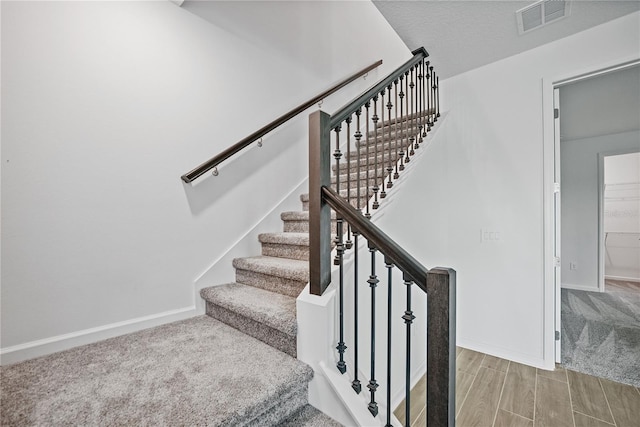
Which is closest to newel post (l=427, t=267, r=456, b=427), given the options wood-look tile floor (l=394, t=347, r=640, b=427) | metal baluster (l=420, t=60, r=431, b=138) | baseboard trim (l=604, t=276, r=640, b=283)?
wood-look tile floor (l=394, t=347, r=640, b=427)

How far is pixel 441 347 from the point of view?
2.93ft

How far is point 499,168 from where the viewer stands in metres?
2.56

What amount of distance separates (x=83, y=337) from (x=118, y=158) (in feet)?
3.39

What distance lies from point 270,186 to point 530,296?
2.43m

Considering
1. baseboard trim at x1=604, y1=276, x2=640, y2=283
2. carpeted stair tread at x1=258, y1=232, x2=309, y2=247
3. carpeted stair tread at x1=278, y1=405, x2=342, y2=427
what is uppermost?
carpeted stair tread at x1=258, y1=232, x2=309, y2=247

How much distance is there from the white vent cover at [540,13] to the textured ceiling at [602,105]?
784 millimetres

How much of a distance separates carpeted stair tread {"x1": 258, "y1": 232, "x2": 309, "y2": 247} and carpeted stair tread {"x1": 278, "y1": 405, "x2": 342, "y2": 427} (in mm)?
986

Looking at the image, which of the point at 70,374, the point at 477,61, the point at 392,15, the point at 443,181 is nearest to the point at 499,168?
the point at 443,181

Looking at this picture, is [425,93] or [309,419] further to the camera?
[425,93]

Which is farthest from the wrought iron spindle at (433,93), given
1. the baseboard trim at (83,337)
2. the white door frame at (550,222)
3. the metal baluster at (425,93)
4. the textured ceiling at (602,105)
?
the baseboard trim at (83,337)

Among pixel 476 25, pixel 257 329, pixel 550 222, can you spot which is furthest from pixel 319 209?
pixel 550 222

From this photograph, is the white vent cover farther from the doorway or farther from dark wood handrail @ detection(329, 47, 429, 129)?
dark wood handrail @ detection(329, 47, 429, 129)

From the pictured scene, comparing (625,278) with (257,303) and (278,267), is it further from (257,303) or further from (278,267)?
(257,303)

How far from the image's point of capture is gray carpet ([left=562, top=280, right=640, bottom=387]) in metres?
2.26
